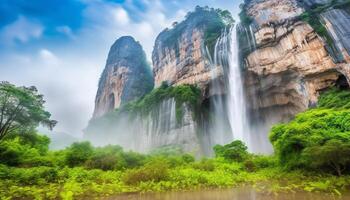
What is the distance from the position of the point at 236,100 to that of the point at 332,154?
21.0 meters

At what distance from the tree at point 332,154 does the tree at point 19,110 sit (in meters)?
18.2

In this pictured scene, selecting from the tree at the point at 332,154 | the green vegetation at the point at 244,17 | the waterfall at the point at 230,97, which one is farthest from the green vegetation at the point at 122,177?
the green vegetation at the point at 244,17

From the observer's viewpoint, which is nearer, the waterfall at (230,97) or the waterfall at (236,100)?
the waterfall at (236,100)

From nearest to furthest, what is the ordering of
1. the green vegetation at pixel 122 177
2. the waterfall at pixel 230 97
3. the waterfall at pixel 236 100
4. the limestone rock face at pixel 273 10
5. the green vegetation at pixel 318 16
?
the green vegetation at pixel 122 177 → the green vegetation at pixel 318 16 → the limestone rock face at pixel 273 10 → the waterfall at pixel 236 100 → the waterfall at pixel 230 97

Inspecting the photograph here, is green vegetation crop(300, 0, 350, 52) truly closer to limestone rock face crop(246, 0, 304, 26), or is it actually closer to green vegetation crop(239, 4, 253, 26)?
limestone rock face crop(246, 0, 304, 26)

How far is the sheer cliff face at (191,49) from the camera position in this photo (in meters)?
35.5

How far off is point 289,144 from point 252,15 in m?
23.5

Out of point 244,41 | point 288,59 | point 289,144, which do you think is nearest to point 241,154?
point 289,144

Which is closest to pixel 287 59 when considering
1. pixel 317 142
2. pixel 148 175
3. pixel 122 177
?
pixel 317 142

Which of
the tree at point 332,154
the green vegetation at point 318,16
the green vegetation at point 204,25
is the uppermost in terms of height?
the green vegetation at point 204,25

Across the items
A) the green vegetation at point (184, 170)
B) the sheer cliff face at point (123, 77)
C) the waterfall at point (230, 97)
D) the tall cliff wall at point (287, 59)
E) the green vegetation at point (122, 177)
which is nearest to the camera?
the green vegetation at point (122, 177)

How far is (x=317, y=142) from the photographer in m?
12.0

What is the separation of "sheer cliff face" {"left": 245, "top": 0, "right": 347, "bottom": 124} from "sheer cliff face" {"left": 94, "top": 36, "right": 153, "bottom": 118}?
30.9m

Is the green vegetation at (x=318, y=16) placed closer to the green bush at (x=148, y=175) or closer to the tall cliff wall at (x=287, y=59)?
the tall cliff wall at (x=287, y=59)
